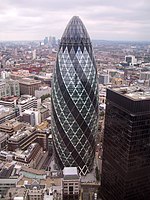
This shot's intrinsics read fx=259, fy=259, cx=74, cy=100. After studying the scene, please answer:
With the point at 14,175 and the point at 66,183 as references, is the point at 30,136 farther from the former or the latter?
the point at 66,183

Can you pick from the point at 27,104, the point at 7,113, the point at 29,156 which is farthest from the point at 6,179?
the point at 27,104

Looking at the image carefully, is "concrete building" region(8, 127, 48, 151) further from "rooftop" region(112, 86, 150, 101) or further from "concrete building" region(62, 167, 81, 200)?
"rooftop" region(112, 86, 150, 101)

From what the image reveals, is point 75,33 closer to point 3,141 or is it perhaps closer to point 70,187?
point 70,187

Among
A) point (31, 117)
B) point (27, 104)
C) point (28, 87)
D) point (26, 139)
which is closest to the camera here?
point (26, 139)

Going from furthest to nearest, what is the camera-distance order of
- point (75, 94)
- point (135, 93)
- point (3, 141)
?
point (3, 141)
point (75, 94)
point (135, 93)

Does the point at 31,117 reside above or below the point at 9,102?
below

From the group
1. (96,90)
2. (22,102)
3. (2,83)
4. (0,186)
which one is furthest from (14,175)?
(2,83)

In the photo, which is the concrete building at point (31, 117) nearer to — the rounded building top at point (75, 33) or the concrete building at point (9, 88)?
the rounded building top at point (75, 33)
